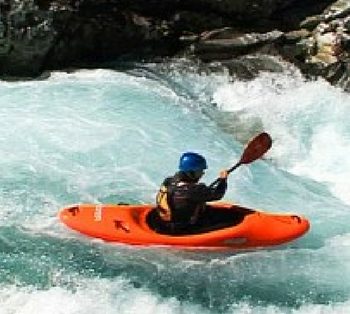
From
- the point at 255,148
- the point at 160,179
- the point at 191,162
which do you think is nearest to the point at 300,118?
the point at 160,179

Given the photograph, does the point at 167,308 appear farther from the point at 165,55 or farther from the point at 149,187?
the point at 165,55

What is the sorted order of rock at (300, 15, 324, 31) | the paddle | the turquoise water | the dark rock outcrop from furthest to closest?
Answer: 1. rock at (300, 15, 324, 31)
2. the dark rock outcrop
3. the paddle
4. the turquoise water

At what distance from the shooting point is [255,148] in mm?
8188

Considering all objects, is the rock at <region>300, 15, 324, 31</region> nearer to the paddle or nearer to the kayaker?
the paddle

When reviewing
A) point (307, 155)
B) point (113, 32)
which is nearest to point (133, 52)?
point (113, 32)

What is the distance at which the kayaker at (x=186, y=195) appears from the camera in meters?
7.22

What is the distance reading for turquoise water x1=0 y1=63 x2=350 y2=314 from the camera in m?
6.98

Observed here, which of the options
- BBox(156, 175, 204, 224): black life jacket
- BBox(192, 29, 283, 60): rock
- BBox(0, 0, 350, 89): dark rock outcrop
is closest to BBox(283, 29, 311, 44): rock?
BBox(0, 0, 350, 89): dark rock outcrop

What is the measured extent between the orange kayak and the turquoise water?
0.14m

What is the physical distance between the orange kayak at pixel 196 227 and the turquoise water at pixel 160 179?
0.47 ft

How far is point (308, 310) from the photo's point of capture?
6.97 m

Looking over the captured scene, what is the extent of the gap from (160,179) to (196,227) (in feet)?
5.33

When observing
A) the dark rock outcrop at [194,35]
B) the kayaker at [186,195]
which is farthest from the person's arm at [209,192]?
the dark rock outcrop at [194,35]

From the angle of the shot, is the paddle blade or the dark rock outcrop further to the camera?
the dark rock outcrop
